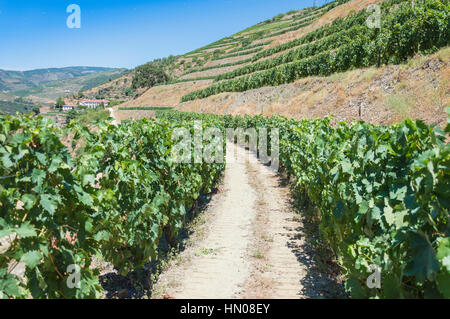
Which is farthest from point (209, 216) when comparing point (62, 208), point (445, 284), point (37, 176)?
point (445, 284)

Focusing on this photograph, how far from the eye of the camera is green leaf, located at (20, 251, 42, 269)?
2.24 meters

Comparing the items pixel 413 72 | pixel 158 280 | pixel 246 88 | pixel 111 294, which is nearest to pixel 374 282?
pixel 158 280

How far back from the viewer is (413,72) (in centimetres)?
1377

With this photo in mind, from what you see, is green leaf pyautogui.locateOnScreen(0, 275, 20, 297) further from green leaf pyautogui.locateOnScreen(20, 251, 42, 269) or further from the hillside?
the hillside

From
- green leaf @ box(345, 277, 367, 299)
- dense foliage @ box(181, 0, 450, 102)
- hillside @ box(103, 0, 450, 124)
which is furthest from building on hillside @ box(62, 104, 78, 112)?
dense foliage @ box(181, 0, 450, 102)

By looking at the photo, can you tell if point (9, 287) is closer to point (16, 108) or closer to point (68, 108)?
point (16, 108)

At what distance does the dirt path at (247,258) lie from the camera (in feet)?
13.7

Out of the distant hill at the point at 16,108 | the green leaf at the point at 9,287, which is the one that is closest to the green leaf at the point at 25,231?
the green leaf at the point at 9,287

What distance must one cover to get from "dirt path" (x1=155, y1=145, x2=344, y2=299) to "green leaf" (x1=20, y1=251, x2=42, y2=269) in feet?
7.35

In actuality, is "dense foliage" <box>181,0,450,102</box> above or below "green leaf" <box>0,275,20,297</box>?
above

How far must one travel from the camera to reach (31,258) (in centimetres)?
226

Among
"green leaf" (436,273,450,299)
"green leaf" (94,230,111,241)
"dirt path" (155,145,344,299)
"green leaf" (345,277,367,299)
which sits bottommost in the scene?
"dirt path" (155,145,344,299)

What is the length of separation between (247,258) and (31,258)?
3577 mm
